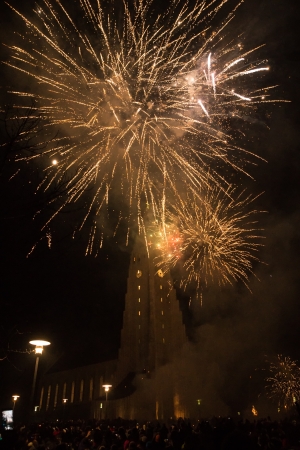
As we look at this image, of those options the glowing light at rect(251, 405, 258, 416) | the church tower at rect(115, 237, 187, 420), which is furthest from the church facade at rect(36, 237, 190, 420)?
the glowing light at rect(251, 405, 258, 416)

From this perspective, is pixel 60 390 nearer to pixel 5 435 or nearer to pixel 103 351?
pixel 103 351

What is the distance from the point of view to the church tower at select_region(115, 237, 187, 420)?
48.2 meters

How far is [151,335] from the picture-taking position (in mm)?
56469

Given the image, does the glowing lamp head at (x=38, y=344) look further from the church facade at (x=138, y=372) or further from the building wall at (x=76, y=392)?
the building wall at (x=76, y=392)

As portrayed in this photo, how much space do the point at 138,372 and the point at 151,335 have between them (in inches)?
220

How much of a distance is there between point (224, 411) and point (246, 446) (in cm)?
5044

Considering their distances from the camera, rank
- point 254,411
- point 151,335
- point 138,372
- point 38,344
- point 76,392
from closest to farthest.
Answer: point 38,344
point 254,411
point 138,372
point 151,335
point 76,392

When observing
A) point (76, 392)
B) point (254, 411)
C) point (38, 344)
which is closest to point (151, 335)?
point (76, 392)

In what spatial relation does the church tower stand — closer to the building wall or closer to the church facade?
the church facade

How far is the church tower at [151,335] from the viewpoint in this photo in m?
48.2

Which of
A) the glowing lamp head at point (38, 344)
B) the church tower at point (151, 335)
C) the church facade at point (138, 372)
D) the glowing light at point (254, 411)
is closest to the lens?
the glowing lamp head at point (38, 344)

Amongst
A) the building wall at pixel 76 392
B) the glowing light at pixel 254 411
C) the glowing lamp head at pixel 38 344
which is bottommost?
the glowing lamp head at pixel 38 344

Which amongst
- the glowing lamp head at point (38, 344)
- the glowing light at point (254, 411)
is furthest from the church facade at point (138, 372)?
the glowing lamp head at point (38, 344)

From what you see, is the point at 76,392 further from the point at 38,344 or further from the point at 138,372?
the point at 38,344
